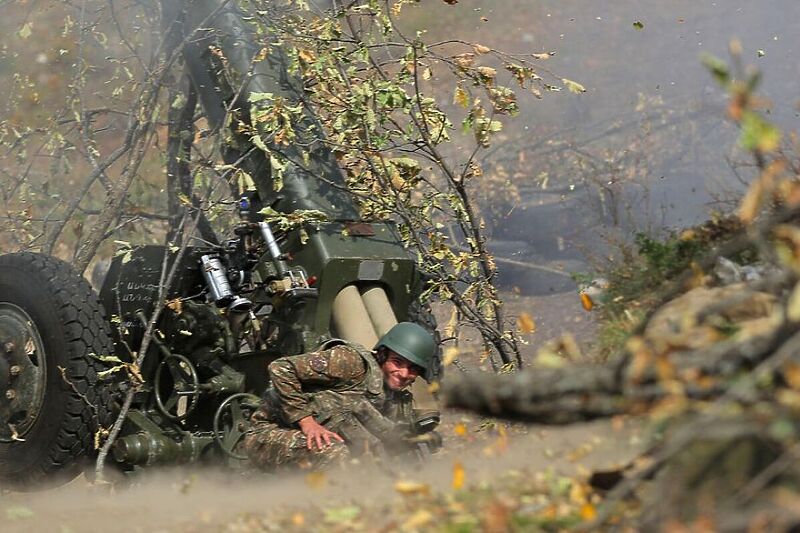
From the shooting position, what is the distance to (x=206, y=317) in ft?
23.6

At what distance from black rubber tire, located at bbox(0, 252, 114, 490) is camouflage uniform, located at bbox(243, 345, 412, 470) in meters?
0.91

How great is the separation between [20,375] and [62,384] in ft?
1.21

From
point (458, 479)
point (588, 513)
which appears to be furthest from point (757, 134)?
point (458, 479)

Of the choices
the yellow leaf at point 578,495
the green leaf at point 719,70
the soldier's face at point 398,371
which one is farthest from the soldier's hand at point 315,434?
the green leaf at point 719,70

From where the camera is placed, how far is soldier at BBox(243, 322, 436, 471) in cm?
626

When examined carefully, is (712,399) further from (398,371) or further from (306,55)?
(306,55)

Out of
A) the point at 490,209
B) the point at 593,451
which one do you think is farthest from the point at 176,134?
the point at 490,209

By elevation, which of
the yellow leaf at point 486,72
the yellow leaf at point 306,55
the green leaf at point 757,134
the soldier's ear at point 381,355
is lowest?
the soldier's ear at point 381,355

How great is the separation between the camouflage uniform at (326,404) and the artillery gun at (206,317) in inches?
8.5

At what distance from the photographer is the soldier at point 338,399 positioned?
247 inches

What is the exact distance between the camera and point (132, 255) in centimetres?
764

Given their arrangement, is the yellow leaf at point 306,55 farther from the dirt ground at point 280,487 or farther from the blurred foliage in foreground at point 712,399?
the blurred foliage in foreground at point 712,399

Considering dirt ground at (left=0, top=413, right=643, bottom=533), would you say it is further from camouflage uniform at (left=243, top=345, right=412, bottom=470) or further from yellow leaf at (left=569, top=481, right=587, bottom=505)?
yellow leaf at (left=569, top=481, right=587, bottom=505)

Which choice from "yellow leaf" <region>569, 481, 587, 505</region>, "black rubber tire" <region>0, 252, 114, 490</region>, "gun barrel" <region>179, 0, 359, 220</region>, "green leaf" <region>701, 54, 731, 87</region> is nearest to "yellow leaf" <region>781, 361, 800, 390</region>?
"green leaf" <region>701, 54, 731, 87</region>
